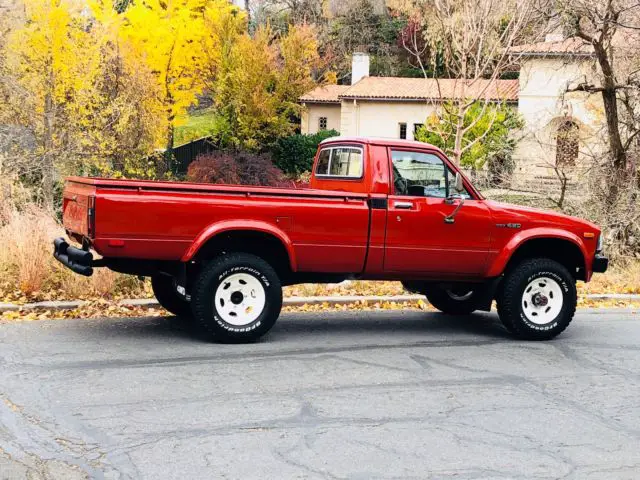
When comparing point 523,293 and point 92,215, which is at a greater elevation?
point 92,215

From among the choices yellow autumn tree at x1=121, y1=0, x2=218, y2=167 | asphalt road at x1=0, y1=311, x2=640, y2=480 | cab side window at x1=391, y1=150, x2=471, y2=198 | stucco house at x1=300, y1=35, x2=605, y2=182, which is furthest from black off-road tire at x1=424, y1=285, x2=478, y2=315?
yellow autumn tree at x1=121, y1=0, x2=218, y2=167

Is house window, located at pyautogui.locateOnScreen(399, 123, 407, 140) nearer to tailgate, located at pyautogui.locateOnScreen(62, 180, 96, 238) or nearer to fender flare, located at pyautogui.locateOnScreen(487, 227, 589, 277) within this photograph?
fender flare, located at pyautogui.locateOnScreen(487, 227, 589, 277)

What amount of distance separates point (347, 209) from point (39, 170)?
62.8ft

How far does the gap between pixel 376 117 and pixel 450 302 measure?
41.8 m

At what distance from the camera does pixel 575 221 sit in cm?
928

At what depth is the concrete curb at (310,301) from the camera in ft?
31.4

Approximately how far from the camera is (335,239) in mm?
8445

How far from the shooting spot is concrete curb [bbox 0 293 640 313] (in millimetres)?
9586

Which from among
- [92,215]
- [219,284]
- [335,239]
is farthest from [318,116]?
[92,215]

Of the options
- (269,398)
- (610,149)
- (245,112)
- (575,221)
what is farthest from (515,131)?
(269,398)

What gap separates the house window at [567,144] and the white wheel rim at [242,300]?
1364cm

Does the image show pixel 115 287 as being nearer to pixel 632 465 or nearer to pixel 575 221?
pixel 575 221

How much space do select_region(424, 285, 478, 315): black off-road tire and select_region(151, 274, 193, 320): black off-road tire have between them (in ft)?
9.47

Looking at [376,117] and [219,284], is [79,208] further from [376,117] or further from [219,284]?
[376,117]
